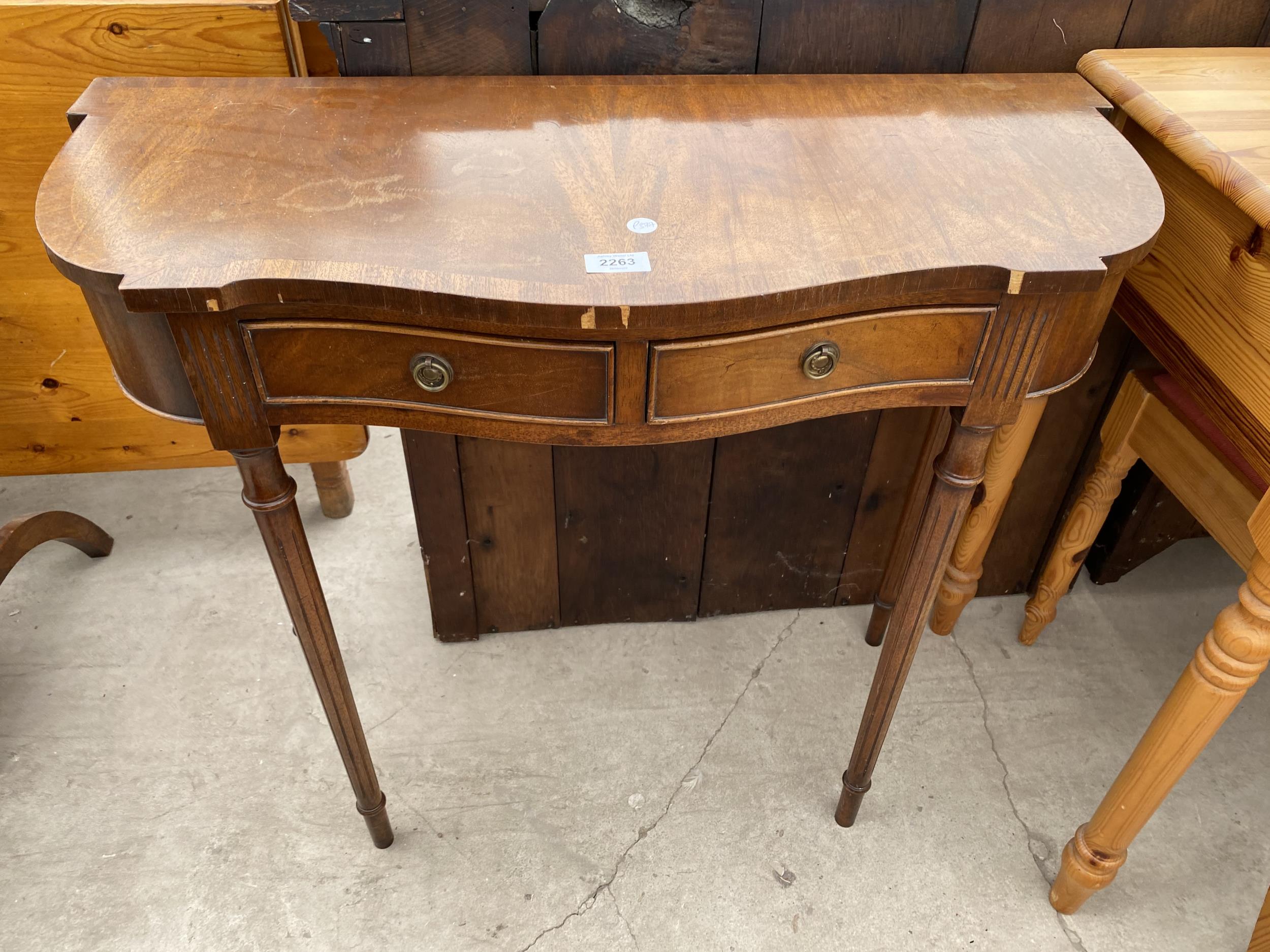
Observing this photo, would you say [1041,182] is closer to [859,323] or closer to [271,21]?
[859,323]

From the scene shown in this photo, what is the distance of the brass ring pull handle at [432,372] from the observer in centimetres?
82

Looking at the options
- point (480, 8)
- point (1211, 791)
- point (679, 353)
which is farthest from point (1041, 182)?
point (1211, 791)

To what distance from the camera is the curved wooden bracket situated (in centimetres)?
146

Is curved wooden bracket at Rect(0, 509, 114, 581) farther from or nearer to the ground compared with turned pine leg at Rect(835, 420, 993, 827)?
nearer to the ground

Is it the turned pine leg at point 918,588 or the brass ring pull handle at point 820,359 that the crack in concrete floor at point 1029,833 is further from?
the brass ring pull handle at point 820,359

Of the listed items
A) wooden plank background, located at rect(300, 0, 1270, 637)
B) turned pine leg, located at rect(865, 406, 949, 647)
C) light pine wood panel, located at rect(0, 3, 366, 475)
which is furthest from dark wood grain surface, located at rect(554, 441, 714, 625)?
light pine wood panel, located at rect(0, 3, 366, 475)

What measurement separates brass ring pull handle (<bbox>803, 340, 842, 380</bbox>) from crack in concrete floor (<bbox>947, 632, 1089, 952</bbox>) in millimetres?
834

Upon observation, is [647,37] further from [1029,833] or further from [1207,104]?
[1029,833]

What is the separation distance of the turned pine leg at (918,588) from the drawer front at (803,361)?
3.9 inches

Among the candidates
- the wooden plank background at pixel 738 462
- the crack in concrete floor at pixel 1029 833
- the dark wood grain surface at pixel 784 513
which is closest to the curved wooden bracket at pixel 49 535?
the wooden plank background at pixel 738 462

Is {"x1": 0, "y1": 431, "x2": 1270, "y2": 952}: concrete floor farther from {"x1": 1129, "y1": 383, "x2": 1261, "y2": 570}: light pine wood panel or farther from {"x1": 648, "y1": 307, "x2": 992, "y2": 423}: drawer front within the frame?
{"x1": 648, "y1": 307, "x2": 992, "y2": 423}: drawer front

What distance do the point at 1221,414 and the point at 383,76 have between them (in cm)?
100

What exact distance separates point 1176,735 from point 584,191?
2.78 feet

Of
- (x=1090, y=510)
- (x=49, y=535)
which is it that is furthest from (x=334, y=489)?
(x=1090, y=510)
